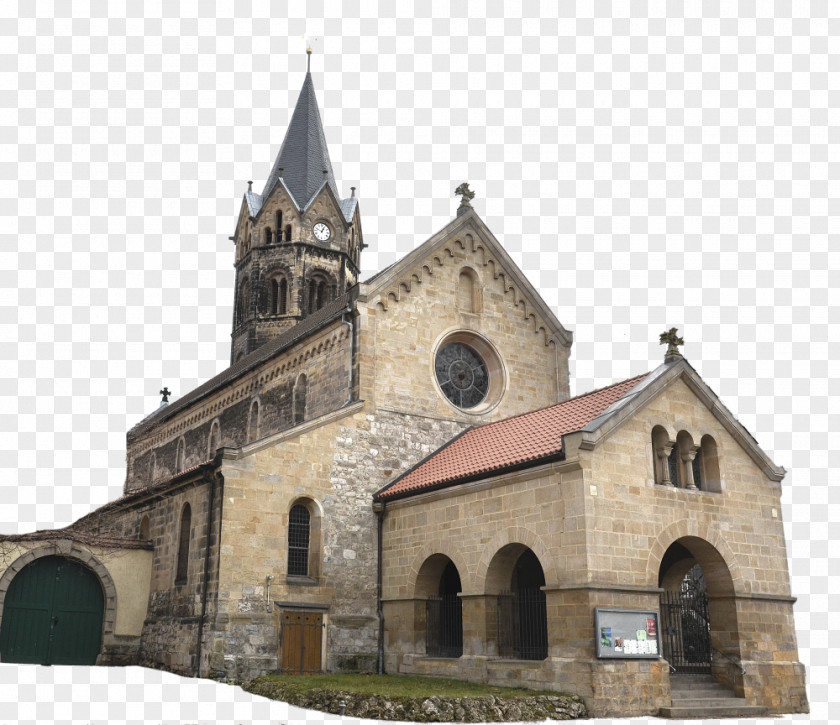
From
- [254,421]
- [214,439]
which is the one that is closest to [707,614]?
[254,421]

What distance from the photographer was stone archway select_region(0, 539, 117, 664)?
78.9 feet

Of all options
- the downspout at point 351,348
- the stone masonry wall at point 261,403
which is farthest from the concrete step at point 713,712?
the stone masonry wall at point 261,403

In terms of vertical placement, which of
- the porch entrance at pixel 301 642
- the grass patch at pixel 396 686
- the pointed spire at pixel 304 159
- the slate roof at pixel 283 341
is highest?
the pointed spire at pixel 304 159

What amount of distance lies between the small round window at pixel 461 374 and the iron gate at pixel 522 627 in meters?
8.05

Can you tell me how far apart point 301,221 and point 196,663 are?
88.8 feet

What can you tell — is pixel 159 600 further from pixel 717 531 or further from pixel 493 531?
pixel 717 531

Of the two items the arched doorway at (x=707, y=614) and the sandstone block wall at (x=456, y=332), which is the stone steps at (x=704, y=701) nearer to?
the arched doorway at (x=707, y=614)

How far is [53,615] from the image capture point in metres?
24.7

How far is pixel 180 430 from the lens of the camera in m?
39.2

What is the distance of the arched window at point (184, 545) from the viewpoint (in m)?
24.3

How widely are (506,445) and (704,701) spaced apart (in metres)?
7.31

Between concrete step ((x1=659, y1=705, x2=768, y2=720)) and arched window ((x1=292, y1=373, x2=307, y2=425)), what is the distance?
14.7 metres

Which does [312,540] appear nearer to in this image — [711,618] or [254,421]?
[254,421]

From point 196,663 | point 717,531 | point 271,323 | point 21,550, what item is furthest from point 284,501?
point 271,323
